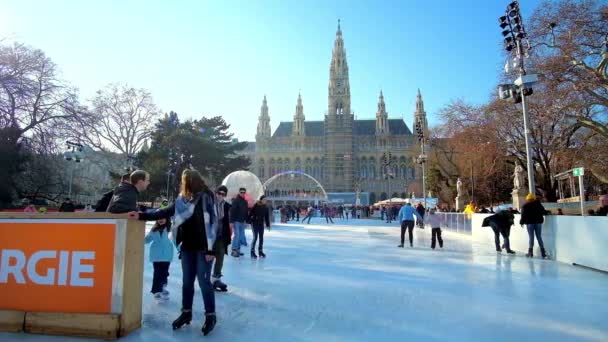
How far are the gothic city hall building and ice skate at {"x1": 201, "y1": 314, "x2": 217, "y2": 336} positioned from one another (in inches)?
2545

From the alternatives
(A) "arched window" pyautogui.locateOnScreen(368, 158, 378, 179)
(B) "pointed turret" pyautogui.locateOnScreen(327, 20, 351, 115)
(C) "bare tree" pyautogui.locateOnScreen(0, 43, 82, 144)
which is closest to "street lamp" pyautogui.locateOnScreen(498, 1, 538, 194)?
(C) "bare tree" pyautogui.locateOnScreen(0, 43, 82, 144)

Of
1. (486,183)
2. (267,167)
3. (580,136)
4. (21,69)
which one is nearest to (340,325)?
(21,69)

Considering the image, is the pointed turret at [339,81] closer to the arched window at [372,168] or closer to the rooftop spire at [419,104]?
the arched window at [372,168]

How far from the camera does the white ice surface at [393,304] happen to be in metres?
3.06

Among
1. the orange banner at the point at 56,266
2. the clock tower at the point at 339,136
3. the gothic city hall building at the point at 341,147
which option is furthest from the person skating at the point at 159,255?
the clock tower at the point at 339,136

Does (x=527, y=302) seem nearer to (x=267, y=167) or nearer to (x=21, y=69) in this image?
(x=21, y=69)

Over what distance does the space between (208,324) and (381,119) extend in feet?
248

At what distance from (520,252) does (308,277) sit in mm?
6338

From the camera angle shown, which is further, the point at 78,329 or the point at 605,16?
the point at 605,16

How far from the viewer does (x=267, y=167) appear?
7662 cm

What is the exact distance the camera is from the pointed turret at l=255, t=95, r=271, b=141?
7781 centimetres

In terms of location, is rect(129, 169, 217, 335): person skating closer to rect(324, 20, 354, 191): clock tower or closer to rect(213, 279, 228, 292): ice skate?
rect(213, 279, 228, 292): ice skate

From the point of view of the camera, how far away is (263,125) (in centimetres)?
7844

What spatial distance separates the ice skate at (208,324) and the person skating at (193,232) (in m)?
0.10
